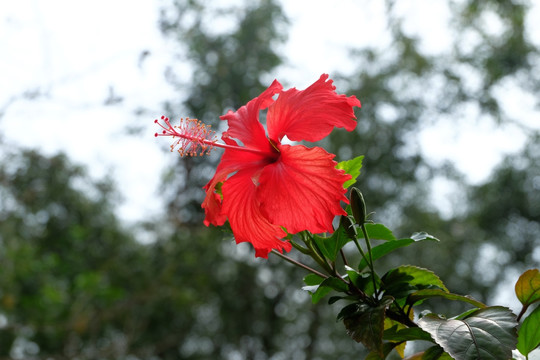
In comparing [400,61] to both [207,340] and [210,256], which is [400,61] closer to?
[210,256]

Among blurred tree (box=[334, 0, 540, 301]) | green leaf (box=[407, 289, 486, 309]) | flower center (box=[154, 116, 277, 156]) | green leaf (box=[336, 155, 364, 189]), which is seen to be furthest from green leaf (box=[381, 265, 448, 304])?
blurred tree (box=[334, 0, 540, 301])

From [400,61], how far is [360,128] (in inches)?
33.2

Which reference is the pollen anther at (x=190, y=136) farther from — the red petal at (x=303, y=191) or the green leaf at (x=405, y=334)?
the green leaf at (x=405, y=334)

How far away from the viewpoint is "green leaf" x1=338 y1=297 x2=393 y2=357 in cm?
43

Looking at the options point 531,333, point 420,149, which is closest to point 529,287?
point 531,333

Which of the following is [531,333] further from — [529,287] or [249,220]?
[249,220]

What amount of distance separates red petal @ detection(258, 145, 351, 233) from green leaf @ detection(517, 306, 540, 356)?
0.64ft

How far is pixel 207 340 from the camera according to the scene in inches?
244

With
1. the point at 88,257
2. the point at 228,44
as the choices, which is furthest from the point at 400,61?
the point at 88,257

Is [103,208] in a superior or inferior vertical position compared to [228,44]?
inferior

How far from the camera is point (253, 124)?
58 centimetres

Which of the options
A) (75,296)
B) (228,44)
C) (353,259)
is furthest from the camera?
(228,44)

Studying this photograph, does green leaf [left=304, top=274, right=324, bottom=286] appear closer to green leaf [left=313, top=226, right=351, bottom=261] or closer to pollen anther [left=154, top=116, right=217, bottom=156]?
green leaf [left=313, top=226, right=351, bottom=261]

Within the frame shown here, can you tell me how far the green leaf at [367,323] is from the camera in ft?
1.42
